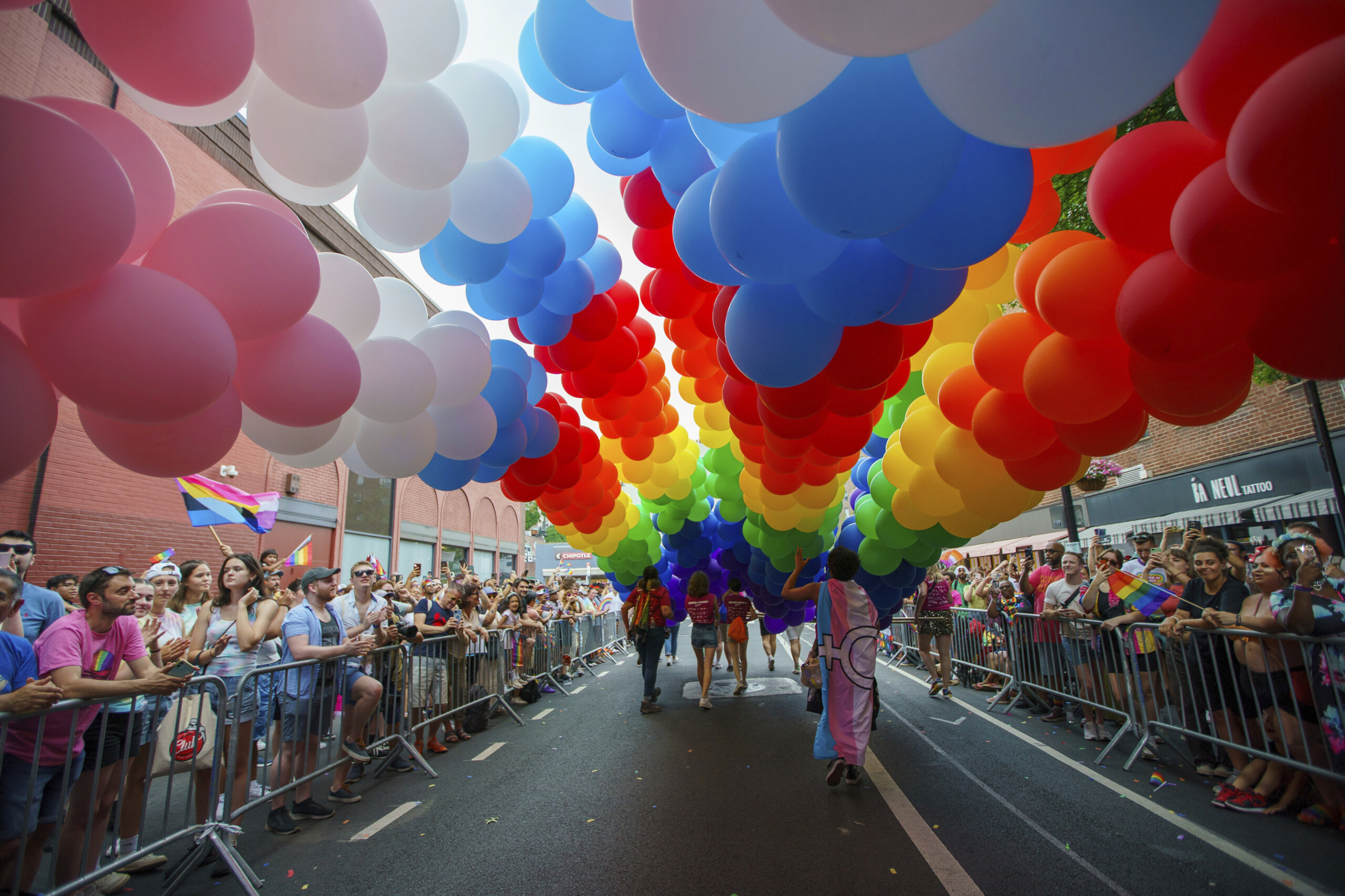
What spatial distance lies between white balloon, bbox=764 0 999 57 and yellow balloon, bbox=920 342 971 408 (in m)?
2.74

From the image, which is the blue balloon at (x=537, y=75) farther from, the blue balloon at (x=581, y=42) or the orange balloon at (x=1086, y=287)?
the orange balloon at (x=1086, y=287)

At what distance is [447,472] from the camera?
4.58 m

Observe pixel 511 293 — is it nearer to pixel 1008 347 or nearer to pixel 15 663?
pixel 1008 347

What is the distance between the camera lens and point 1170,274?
7.58 ft

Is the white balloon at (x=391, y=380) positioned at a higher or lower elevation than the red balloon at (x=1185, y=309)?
higher

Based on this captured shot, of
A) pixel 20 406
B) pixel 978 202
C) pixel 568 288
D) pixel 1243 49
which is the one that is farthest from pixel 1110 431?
pixel 20 406

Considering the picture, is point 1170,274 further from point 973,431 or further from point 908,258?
point 973,431

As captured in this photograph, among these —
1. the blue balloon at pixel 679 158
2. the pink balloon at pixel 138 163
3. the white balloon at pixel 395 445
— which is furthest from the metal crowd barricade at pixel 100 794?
the blue balloon at pixel 679 158

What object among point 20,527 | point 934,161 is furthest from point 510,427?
point 20,527

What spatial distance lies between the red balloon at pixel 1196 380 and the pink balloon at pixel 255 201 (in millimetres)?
3376

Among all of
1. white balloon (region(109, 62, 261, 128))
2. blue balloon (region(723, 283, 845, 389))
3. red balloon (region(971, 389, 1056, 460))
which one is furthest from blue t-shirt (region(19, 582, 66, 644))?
red balloon (region(971, 389, 1056, 460))

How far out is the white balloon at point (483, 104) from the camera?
143 inches

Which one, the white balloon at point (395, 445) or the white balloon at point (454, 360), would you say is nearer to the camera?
the white balloon at point (395, 445)

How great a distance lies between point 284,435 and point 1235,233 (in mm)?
3841
